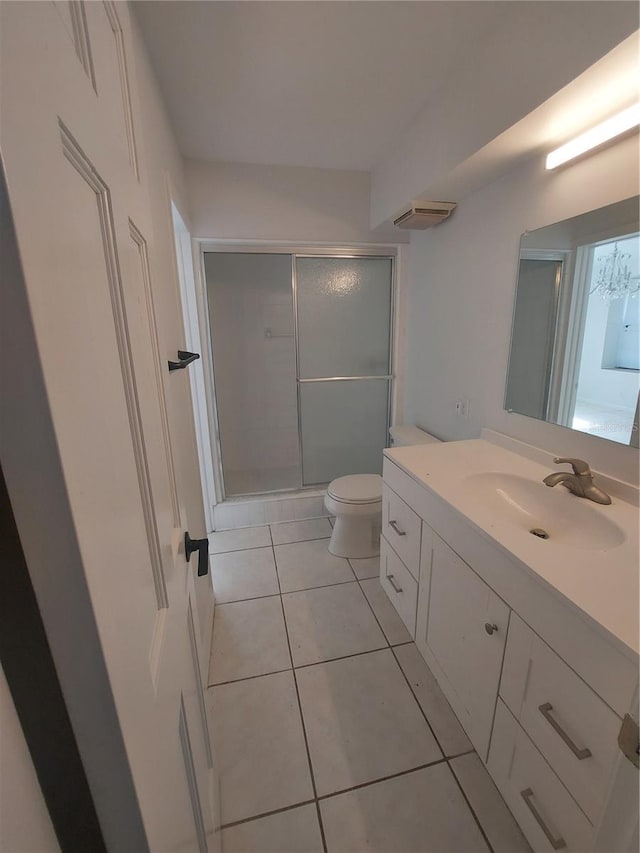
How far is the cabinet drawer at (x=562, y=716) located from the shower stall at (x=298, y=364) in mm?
2046

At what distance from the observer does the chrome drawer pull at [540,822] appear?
0.88 meters

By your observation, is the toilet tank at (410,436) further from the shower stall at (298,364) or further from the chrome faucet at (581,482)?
the chrome faucet at (581,482)

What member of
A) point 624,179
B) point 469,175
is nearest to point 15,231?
point 624,179

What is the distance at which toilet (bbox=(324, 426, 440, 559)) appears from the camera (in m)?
2.22

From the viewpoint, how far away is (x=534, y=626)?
36.2 inches

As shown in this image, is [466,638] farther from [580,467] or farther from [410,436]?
[410,436]

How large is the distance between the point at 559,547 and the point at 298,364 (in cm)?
208

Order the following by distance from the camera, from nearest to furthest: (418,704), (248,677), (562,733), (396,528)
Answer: (562,733) < (418,704) < (248,677) < (396,528)

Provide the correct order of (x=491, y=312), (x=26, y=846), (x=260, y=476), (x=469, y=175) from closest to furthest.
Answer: (x=26, y=846), (x=469, y=175), (x=491, y=312), (x=260, y=476)

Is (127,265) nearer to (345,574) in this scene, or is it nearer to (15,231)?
(15,231)

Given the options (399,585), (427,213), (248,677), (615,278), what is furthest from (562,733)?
(427,213)

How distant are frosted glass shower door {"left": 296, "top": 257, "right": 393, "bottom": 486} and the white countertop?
1292mm

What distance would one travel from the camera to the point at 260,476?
2.98 m

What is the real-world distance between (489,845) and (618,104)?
87.6 inches
